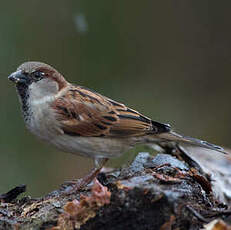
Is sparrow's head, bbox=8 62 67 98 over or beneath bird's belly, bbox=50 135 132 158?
over

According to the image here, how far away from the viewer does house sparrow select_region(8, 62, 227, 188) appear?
448 cm

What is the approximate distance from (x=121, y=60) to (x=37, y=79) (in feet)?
14.2

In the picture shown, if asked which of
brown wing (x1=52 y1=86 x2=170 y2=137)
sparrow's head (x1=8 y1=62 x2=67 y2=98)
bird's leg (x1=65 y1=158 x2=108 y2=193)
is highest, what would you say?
sparrow's head (x1=8 y1=62 x2=67 y2=98)

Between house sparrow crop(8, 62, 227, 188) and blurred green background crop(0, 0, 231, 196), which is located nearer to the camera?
house sparrow crop(8, 62, 227, 188)

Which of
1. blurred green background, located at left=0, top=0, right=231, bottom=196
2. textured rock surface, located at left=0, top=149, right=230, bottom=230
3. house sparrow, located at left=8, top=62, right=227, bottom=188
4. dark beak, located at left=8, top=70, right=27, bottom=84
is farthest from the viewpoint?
blurred green background, located at left=0, top=0, right=231, bottom=196

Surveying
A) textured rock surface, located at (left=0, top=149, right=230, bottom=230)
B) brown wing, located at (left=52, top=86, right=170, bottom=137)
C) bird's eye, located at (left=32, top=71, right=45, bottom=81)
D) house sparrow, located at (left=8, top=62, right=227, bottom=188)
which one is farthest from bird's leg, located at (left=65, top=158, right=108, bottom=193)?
bird's eye, located at (left=32, top=71, right=45, bottom=81)

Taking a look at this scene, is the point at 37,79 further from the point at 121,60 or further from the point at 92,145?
the point at 121,60

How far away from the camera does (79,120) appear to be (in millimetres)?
4586

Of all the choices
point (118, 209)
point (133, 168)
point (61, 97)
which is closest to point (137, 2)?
point (61, 97)

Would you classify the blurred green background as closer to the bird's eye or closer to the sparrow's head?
the sparrow's head

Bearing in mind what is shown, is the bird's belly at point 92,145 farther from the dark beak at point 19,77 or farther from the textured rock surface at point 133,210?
the textured rock surface at point 133,210

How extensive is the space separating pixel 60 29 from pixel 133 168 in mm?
4630

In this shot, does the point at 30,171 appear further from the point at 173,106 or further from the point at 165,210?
the point at 165,210

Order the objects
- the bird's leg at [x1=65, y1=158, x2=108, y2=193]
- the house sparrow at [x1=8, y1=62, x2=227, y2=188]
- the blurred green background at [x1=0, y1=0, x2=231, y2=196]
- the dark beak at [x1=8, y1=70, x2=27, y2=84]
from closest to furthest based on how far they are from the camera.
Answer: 1. the bird's leg at [x1=65, y1=158, x2=108, y2=193]
2. the dark beak at [x1=8, y1=70, x2=27, y2=84]
3. the house sparrow at [x1=8, y1=62, x2=227, y2=188]
4. the blurred green background at [x1=0, y1=0, x2=231, y2=196]
